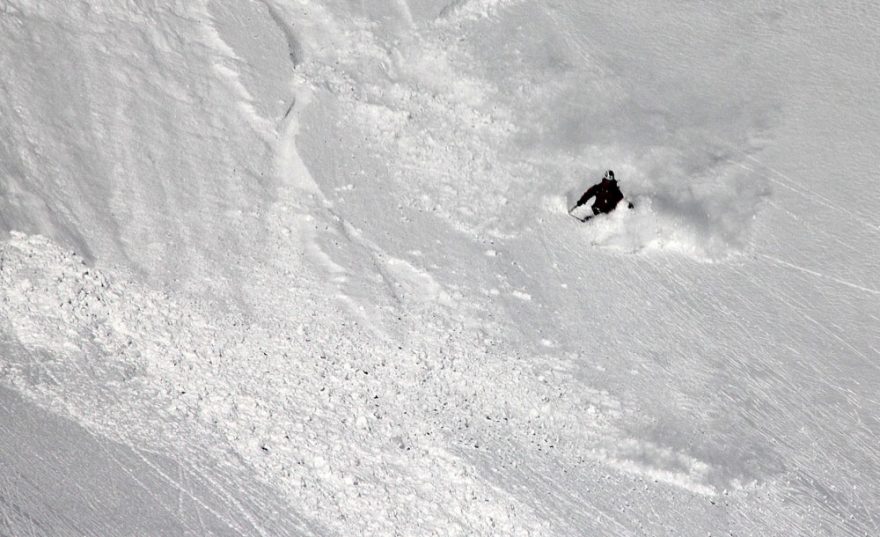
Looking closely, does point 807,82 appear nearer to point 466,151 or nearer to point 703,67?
point 703,67

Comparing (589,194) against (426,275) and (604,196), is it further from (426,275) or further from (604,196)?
(426,275)

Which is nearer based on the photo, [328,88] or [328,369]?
[328,369]

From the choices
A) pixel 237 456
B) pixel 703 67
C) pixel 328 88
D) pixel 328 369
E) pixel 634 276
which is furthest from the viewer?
pixel 703 67

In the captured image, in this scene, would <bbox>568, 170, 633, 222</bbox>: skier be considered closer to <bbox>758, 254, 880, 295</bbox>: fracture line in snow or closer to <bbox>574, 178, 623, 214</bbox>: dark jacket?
<bbox>574, 178, 623, 214</bbox>: dark jacket

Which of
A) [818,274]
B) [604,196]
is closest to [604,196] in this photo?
[604,196]

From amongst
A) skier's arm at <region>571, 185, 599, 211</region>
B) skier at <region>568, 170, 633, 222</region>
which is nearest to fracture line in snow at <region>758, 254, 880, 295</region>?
skier at <region>568, 170, 633, 222</region>

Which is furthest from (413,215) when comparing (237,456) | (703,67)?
(703,67)
